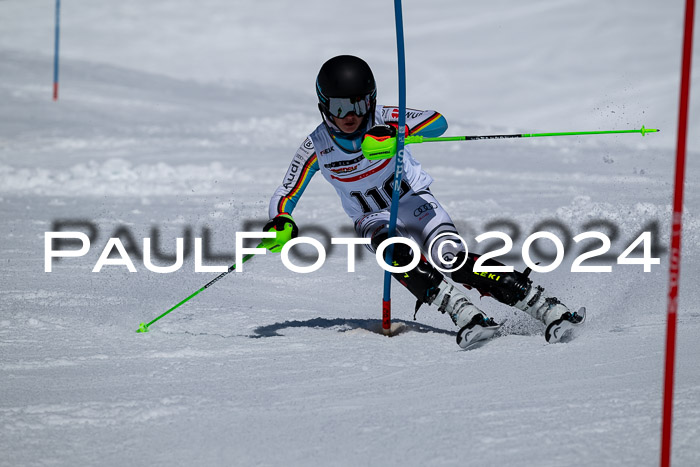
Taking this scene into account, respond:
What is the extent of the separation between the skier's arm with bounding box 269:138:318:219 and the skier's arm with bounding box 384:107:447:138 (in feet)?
1.61

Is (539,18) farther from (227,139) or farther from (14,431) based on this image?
(14,431)

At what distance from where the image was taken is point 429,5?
985 inches

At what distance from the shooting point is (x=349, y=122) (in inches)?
185

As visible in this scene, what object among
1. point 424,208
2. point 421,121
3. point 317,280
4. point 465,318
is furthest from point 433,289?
point 317,280

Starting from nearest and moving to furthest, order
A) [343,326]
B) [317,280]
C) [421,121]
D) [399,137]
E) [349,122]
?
[399,137], [349,122], [421,121], [343,326], [317,280]

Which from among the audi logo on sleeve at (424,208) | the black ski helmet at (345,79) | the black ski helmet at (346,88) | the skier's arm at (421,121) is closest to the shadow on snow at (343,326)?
the audi logo on sleeve at (424,208)

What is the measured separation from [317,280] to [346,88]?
8.88 feet

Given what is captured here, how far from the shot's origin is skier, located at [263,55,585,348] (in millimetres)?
4598

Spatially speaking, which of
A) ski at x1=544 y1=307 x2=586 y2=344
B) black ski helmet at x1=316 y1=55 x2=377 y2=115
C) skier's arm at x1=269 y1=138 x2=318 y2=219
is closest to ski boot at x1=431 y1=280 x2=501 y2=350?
ski at x1=544 y1=307 x2=586 y2=344

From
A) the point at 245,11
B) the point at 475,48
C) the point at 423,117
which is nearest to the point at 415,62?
the point at 475,48

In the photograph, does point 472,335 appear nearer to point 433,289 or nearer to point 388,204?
point 433,289

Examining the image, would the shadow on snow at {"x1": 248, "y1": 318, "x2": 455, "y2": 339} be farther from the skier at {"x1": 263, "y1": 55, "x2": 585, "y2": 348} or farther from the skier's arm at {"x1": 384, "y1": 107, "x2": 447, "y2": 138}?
the skier's arm at {"x1": 384, "y1": 107, "x2": 447, "y2": 138}

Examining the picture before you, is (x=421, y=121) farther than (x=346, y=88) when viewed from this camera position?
Yes

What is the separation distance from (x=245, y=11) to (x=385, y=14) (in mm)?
4111
